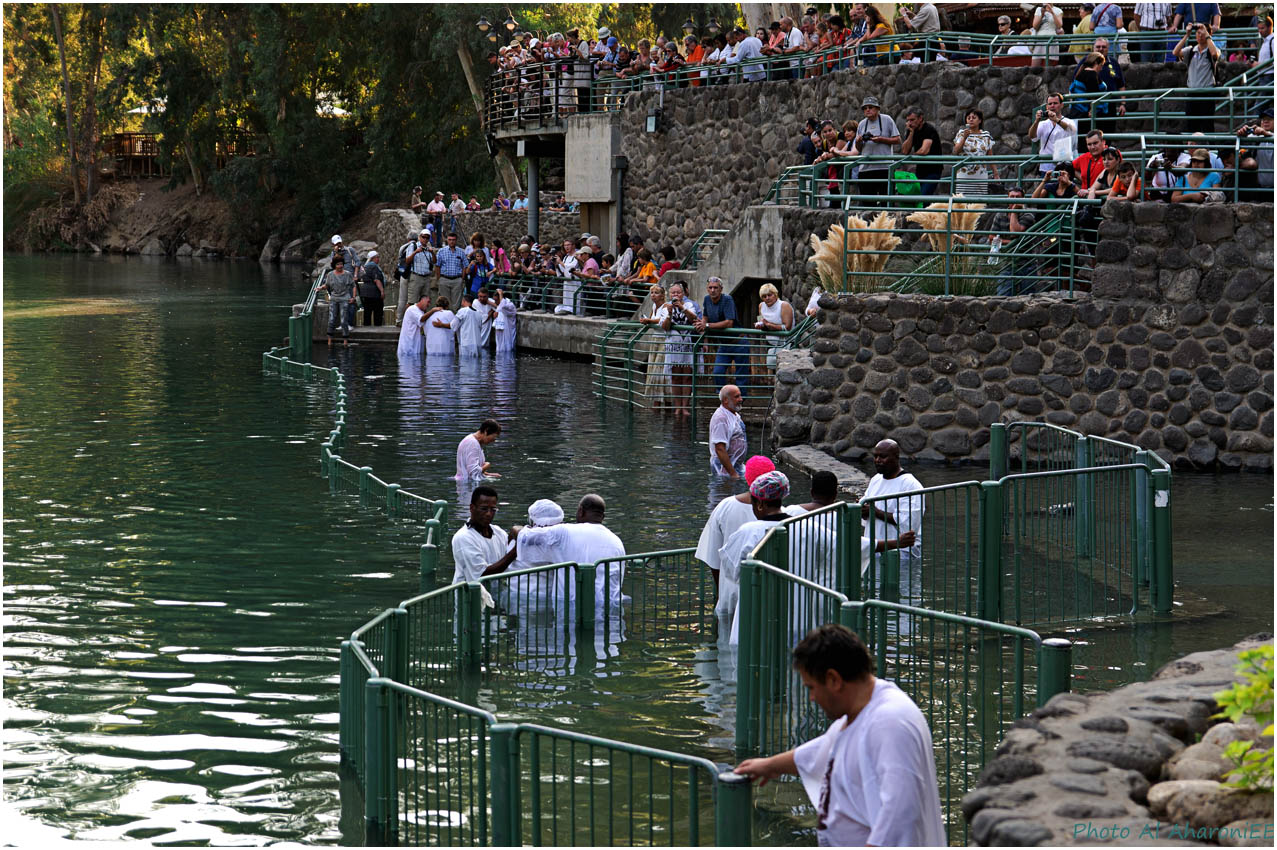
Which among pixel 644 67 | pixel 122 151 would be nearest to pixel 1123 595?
pixel 644 67

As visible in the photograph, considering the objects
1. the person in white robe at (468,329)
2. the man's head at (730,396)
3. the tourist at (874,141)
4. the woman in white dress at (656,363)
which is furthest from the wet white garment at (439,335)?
the man's head at (730,396)

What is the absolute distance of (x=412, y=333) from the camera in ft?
103

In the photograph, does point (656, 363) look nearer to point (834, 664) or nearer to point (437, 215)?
point (834, 664)

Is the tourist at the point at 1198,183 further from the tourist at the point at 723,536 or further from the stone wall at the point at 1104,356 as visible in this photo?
the tourist at the point at 723,536

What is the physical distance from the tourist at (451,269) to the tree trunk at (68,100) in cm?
6019

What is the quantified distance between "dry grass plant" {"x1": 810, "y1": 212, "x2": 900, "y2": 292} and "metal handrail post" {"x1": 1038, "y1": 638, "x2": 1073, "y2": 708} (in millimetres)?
12102

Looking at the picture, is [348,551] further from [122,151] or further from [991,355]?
[122,151]

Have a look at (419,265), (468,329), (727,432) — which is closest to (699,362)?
(727,432)

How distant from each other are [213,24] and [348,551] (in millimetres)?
73485

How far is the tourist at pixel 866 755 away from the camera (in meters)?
5.25

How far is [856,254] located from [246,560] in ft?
30.0

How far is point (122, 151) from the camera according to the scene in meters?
94.2

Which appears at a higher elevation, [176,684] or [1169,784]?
[1169,784]

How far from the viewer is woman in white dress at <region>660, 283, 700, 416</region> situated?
22.0m
